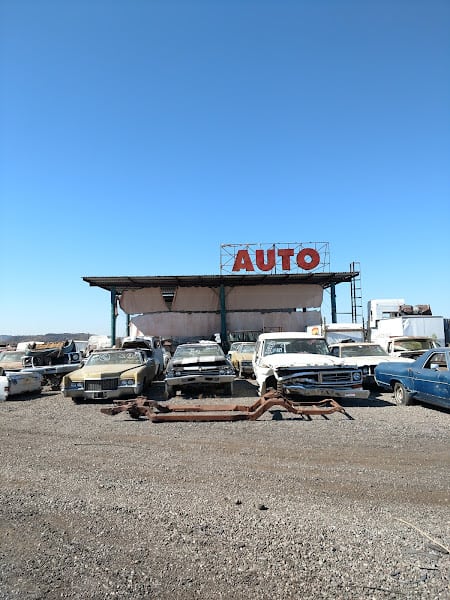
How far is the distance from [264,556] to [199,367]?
28.2 feet

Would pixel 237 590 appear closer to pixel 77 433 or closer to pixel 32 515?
pixel 32 515

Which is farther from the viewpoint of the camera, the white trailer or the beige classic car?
the white trailer

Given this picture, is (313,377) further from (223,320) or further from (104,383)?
(223,320)

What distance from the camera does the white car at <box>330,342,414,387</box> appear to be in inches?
512

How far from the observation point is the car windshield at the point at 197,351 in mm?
13141

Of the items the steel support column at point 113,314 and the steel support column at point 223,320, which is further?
the steel support column at point 223,320

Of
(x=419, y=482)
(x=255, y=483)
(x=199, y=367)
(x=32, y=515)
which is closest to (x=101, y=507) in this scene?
(x=32, y=515)

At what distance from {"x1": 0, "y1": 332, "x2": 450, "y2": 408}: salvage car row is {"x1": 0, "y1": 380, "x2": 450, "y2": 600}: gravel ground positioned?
2.59 metres

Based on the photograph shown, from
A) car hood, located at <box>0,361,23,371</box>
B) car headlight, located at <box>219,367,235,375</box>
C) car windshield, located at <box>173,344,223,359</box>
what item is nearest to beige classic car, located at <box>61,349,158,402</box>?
car windshield, located at <box>173,344,223,359</box>

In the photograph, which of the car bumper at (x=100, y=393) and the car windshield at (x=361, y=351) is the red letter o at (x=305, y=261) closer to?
the car windshield at (x=361, y=351)

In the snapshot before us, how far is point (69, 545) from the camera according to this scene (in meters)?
3.43

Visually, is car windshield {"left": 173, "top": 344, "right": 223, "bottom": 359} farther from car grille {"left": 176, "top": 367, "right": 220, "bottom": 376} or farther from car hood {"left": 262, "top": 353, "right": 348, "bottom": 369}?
car hood {"left": 262, "top": 353, "right": 348, "bottom": 369}

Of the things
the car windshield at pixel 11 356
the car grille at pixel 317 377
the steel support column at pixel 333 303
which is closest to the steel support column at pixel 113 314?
the car windshield at pixel 11 356

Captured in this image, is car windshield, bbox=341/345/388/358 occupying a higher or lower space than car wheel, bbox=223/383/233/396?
higher
